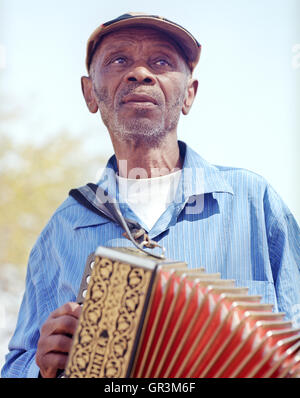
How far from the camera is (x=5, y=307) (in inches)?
130

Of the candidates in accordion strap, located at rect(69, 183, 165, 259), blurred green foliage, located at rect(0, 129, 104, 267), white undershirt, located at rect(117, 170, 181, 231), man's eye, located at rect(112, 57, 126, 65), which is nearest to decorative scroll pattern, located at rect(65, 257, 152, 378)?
accordion strap, located at rect(69, 183, 165, 259)

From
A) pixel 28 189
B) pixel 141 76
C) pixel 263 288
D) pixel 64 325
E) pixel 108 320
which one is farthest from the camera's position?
pixel 28 189

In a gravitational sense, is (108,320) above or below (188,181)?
below

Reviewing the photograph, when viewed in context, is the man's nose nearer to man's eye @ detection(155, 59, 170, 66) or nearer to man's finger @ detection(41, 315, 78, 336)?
man's eye @ detection(155, 59, 170, 66)

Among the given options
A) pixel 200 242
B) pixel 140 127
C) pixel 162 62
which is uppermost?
pixel 162 62

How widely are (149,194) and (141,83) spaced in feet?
1.15

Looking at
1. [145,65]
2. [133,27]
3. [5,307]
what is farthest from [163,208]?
[5,307]

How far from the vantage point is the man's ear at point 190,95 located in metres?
2.02

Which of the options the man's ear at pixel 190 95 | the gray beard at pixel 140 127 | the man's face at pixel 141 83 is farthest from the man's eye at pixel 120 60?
the man's ear at pixel 190 95

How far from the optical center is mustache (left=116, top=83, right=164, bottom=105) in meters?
1.85

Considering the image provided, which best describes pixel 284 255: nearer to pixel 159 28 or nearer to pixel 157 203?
pixel 157 203

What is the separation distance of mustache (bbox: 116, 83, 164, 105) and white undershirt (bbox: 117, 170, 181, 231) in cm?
25

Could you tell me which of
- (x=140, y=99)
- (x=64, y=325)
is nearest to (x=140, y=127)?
(x=140, y=99)

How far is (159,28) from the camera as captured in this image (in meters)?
1.88
